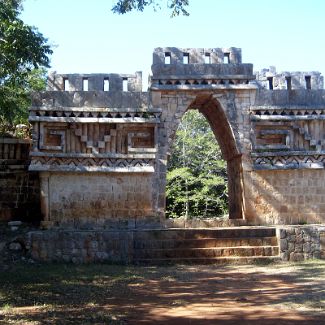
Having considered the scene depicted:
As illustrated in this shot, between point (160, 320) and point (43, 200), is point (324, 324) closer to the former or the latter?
point (160, 320)

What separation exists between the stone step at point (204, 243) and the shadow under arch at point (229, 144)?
1.82 metres

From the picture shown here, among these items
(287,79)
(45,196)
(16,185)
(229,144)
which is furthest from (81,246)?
(287,79)

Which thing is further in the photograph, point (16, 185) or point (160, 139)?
point (16, 185)

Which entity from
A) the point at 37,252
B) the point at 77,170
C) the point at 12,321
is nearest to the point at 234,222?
the point at 77,170

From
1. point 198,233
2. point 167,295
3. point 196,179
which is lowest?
point 167,295

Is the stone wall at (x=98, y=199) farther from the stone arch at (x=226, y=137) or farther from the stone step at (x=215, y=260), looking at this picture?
the stone arch at (x=226, y=137)

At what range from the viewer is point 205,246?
426 inches

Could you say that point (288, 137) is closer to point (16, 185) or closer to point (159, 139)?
point (159, 139)

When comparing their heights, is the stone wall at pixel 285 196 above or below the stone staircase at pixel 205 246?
above

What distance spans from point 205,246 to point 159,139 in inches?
121

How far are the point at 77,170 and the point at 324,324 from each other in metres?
7.55

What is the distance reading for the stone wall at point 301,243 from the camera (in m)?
10.9

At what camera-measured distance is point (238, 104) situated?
1225cm

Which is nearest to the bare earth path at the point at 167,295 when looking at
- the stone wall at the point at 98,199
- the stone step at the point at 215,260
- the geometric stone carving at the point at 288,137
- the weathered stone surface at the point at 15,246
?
the stone step at the point at 215,260
